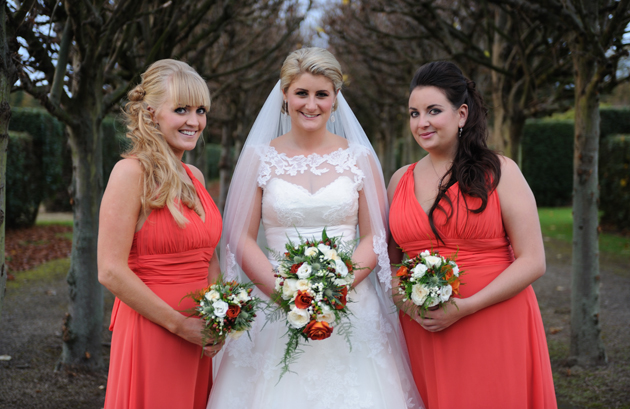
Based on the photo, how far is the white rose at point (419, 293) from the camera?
2629 mm

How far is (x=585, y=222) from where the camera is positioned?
5152 mm

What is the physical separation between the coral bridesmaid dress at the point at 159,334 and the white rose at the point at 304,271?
2.06 feet

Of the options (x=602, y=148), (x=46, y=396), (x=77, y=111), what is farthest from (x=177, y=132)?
(x=602, y=148)

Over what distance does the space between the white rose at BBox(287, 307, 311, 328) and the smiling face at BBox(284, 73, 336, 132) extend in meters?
1.22

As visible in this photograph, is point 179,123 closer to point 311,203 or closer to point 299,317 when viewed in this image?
point 311,203

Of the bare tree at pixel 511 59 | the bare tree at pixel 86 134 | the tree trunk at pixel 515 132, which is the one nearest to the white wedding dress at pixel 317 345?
the bare tree at pixel 86 134

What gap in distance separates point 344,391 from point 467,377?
697mm

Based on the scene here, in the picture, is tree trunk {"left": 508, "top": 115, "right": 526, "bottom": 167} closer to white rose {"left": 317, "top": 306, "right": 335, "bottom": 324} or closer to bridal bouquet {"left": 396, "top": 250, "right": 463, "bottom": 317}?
bridal bouquet {"left": 396, "top": 250, "right": 463, "bottom": 317}

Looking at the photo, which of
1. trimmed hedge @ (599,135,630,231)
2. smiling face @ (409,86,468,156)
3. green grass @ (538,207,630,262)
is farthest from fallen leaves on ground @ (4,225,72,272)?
trimmed hedge @ (599,135,630,231)

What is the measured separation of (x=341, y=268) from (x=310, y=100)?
1.15 metres

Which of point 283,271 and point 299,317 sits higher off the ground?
point 283,271

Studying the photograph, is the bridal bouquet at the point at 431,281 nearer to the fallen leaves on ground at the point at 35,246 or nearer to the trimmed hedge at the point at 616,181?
the fallen leaves on ground at the point at 35,246

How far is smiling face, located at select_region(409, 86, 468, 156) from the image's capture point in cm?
306

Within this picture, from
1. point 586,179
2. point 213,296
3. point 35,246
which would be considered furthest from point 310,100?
point 35,246
